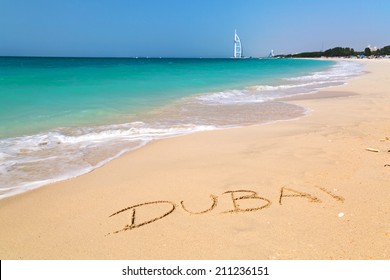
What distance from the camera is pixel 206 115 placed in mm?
8648

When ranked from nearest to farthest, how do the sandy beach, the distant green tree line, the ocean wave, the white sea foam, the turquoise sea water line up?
the sandy beach < the ocean wave < the turquoise sea water < the white sea foam < the distant green tree line

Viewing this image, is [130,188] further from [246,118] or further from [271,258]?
[246,118]

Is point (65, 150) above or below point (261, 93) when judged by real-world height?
below

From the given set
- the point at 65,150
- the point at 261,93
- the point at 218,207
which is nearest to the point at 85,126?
the point at 65,150

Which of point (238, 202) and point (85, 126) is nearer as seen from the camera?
point (238, 202)

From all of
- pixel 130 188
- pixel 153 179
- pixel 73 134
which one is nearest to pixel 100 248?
pixel 130 188

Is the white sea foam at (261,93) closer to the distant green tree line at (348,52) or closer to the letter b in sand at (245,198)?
the letter b in sand at (245,198)

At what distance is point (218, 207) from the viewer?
3.05 metres

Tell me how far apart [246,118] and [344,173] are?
4.48 metres

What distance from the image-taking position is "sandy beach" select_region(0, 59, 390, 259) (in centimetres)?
243

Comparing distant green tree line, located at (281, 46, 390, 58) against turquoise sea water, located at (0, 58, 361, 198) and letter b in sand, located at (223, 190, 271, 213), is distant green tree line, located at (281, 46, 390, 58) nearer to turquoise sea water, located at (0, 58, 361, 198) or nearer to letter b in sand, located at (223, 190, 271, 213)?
turquoise sea water, located at (0, 58, 361, 198)

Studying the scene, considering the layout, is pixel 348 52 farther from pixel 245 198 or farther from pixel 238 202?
pixel 238 202

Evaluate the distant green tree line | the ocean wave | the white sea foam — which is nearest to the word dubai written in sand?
the ocean wave

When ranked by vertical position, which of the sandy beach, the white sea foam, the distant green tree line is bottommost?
the sandy beach
